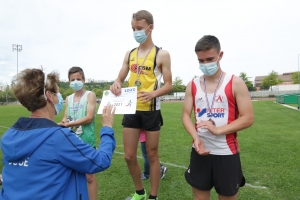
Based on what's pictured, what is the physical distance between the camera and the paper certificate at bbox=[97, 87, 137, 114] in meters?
2.68

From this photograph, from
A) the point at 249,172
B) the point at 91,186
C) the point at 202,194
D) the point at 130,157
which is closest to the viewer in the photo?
the point at 202,194

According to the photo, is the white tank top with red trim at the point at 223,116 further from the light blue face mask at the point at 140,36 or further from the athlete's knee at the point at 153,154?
the light blue face mask at the point at 140,36

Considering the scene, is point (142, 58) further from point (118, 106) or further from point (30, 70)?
point (30, 70)

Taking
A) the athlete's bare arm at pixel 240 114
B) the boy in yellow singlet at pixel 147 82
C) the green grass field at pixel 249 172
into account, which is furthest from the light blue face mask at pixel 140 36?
the green grass field at pixel 249 172

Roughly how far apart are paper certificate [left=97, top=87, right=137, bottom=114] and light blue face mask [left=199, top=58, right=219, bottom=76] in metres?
0.80

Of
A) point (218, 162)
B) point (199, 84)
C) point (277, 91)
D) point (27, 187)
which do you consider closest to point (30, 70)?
point (27, 187)

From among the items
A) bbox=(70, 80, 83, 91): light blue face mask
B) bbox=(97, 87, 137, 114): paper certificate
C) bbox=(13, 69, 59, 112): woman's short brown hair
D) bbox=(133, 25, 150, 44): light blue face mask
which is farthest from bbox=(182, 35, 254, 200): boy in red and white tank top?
bbox=(70, 80, 83, 91): light blue face mask

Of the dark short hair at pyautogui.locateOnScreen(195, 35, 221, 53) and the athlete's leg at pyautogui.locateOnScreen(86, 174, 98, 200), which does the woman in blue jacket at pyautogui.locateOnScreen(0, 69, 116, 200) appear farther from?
the athlete's leg at pyautogui.locateOnScreen(86, 174, 98, 200)

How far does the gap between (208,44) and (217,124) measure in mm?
800

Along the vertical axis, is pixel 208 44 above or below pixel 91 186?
above

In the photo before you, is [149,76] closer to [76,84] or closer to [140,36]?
[140,36]

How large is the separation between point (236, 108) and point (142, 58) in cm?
150

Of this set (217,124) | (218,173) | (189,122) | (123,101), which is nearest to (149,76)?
(123,101)

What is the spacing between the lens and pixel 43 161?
69.7 inches
